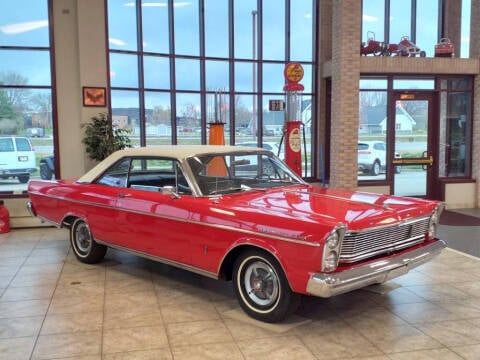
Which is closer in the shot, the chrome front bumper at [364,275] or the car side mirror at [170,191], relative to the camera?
the chrome front bumper at [364,275]

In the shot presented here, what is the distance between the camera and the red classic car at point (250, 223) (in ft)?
12.2

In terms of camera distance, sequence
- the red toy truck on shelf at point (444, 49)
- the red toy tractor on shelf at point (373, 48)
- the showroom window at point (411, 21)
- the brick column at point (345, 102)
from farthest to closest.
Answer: the showroom window at point (411, 21)
the red toy truck on shelf at point (444, 49)
the red toy tractor on shelf at point (373, 48)
the brick column at point (345, 102)

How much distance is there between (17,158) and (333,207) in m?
Answer: 6.87

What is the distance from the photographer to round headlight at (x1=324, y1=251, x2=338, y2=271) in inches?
143

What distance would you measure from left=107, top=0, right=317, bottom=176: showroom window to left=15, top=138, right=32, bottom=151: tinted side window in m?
1.70

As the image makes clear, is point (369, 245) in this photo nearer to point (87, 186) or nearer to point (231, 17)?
point (87, 186)

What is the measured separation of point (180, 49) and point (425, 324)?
757cm

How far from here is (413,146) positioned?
10484 millimetres

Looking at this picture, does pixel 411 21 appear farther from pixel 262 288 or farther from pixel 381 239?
pixel 262 288

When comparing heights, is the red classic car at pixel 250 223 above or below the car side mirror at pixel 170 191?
below

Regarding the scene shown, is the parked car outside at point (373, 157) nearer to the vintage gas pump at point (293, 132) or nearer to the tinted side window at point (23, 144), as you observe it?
the vintage gas pump at point (293, 132)

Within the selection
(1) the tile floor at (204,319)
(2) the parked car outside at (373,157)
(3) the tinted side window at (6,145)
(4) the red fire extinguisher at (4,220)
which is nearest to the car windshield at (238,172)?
(1) the tile floor at (204,319)

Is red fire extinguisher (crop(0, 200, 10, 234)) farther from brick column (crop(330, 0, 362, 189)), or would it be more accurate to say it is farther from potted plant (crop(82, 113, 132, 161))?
brick column (crop(330, 0, 362, 189))

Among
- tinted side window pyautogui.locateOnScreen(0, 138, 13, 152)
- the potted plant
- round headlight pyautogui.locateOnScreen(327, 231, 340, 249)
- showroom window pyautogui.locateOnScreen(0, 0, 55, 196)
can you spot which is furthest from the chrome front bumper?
tinted side window pyautogui.locateOnScreen(0, 138, 13, 152)
